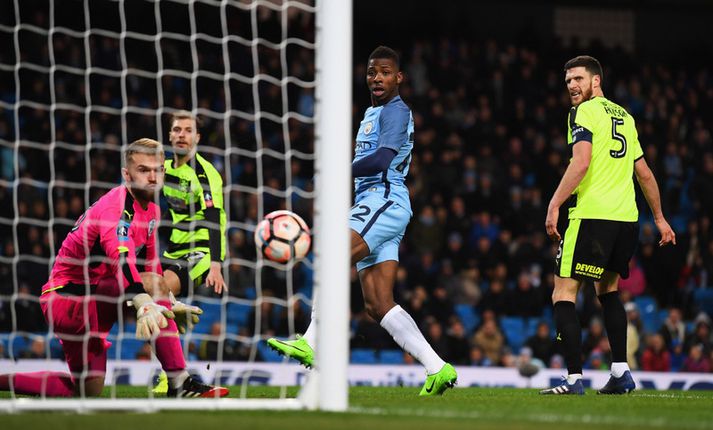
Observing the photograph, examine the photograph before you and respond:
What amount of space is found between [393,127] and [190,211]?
67.5 inches

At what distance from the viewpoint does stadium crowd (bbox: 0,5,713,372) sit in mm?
13109

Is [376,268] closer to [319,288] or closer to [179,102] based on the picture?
[319,288]

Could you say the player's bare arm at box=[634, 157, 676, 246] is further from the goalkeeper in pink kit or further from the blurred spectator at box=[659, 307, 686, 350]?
the blurred spectator at box=[659, 307, 686, 350]

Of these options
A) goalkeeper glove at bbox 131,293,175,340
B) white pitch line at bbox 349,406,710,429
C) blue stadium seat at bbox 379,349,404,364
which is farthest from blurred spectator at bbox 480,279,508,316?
white pitch line at bbox 349,406,710,429

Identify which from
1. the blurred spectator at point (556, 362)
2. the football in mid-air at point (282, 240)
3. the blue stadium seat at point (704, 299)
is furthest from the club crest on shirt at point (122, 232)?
the blue stadium seat at point (704, 299)

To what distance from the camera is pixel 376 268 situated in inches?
264

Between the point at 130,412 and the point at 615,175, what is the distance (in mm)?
3567

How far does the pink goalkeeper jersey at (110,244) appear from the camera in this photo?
19.2 feet

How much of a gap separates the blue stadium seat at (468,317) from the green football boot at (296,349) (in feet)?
27.5

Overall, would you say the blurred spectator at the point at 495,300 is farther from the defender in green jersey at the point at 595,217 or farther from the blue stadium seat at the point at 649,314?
the defender in green jersey at the point at 595,217

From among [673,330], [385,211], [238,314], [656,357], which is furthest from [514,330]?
[385,211]

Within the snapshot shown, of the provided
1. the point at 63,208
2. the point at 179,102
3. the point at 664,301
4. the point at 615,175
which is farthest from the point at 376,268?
the point at 664,301

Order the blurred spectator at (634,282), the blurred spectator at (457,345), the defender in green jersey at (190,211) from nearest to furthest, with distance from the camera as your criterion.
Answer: the defender in green jersey at (190,211) < the blurred spectator at (457,345) < the blurred spectator at (634,282)

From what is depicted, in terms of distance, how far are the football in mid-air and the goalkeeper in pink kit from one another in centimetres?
55
